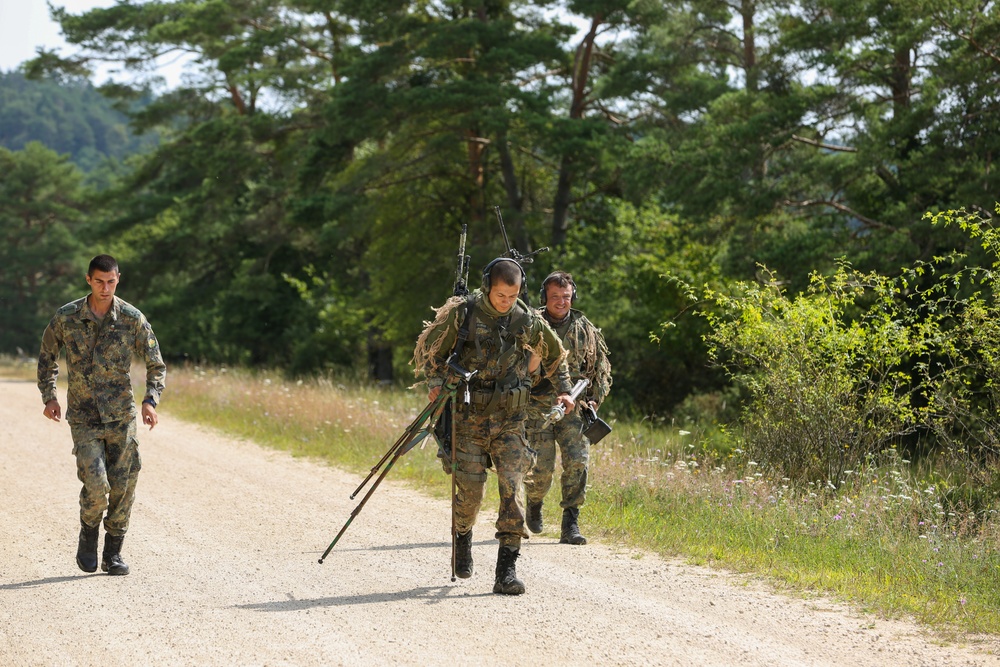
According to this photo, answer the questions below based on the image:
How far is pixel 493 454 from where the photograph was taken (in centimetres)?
659

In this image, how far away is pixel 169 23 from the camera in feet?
105

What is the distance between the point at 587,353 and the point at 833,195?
530 inches

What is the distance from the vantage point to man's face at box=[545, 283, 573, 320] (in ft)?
26.2

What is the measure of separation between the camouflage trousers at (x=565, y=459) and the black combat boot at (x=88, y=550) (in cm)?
300

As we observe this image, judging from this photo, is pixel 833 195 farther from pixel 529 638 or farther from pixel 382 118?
pixel 529 638

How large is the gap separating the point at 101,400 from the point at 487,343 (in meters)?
2.51

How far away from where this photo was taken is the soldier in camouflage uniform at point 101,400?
696 cm

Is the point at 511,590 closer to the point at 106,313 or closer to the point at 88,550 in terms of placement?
the point at 88,550

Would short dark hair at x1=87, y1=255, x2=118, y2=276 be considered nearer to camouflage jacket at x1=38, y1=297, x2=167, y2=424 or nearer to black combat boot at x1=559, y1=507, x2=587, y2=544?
camouflage jacket at x1=38, y1=297, x2=167, y2=424

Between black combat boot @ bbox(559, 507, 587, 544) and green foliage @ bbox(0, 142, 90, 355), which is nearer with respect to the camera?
black combat boot @ bbox(559, 507, 587, 544)

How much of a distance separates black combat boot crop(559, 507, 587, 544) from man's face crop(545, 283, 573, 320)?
4.75ft

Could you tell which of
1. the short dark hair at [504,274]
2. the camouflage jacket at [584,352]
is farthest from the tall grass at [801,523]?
the short dark hair at [504,274]

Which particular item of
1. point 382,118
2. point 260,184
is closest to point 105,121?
point 260,184

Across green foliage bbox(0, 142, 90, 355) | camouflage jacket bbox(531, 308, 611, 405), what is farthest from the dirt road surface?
green foliage bbox(0, 142, 90, 355)
